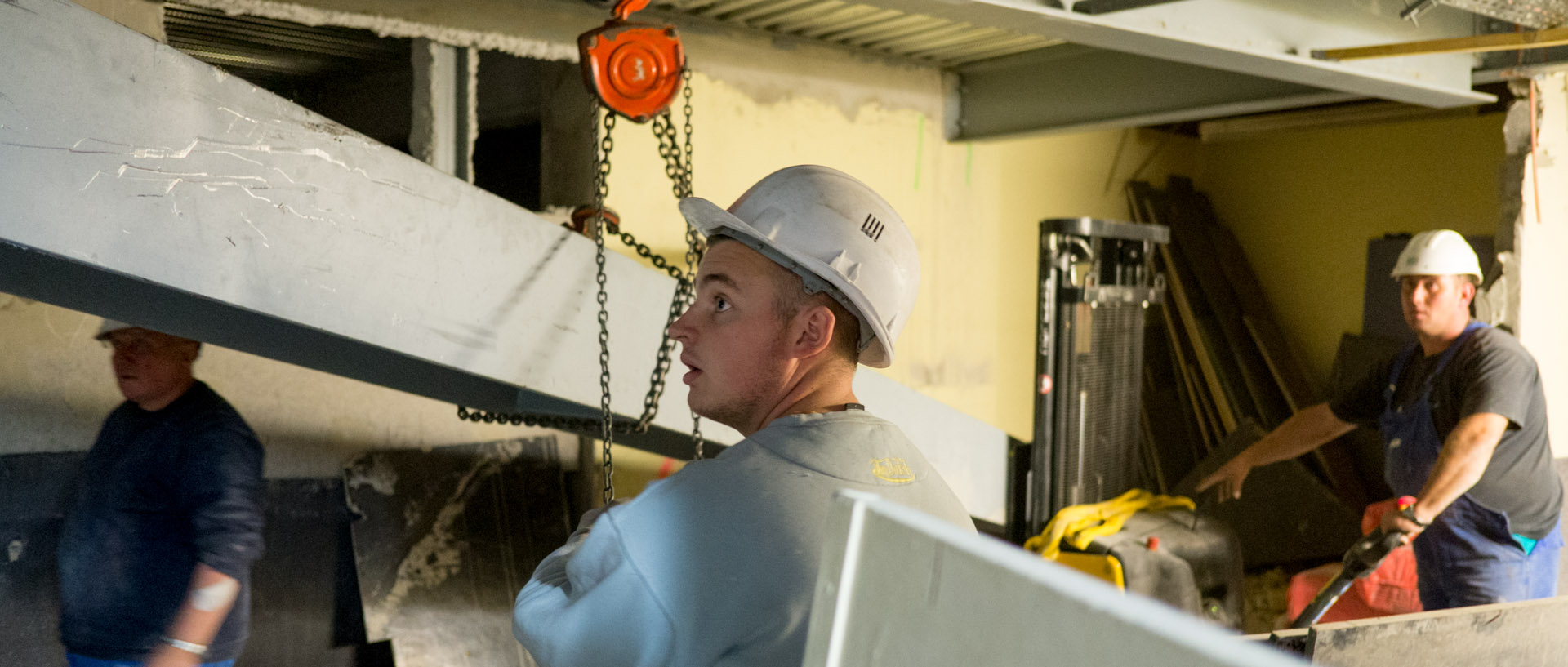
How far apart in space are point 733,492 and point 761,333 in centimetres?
34

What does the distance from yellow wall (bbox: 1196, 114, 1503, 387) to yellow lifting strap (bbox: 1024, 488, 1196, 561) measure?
349cm

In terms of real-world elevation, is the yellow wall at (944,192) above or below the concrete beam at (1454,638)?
above

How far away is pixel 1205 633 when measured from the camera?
517 millimetres

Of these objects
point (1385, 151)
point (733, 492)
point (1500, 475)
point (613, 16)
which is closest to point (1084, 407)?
point (1500, 475)

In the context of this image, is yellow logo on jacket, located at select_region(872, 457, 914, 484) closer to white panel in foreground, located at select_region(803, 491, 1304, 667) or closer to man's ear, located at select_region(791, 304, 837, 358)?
man's ear, located at select_region(791, 304, 837, 358)

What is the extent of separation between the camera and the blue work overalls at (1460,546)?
144 inches

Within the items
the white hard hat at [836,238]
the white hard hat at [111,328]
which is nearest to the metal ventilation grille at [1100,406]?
the white hard hat at [836,238]

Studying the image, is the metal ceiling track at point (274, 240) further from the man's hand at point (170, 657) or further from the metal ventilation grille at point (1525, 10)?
the metal ventilation grille at point (1525, 10)

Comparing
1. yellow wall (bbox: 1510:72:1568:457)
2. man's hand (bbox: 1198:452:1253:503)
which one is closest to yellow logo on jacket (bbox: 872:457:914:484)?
man's hand (bbox: 1198:452:1253:503)

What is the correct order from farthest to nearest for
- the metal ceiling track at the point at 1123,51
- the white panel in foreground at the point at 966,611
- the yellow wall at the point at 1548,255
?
the yellow wall at the point at 1548,255, the metal ceiling track at the point at 1123,51, the white panel in foreground at the point at 966,611

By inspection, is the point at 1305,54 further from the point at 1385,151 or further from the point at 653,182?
the point at 1385,151

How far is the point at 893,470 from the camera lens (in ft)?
3.91

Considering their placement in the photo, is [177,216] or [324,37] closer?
[177,216]

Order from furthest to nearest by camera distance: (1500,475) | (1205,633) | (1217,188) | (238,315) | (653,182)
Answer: (1217,188)
(653,182)
(1500,475)
(238,315)
(1205,633)
